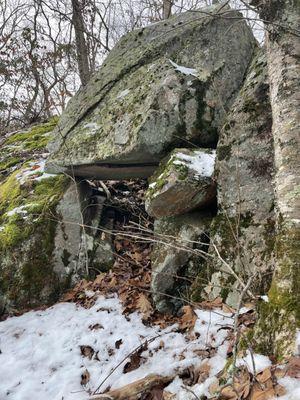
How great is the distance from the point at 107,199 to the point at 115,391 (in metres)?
3.34

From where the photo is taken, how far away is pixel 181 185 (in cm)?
376

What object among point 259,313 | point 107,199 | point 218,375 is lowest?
point 218,375

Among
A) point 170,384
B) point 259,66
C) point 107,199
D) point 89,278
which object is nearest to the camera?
point 170,384

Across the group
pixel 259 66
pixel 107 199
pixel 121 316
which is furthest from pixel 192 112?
pixel 121 316

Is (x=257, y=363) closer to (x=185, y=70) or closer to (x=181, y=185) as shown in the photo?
(x=181, y=185)

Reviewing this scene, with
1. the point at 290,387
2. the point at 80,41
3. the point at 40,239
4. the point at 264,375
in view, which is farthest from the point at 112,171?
the point at 80,41

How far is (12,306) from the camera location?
14.7ft

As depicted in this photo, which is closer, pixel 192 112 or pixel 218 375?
pixel 218 375

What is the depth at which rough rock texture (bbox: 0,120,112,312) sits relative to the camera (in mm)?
4605

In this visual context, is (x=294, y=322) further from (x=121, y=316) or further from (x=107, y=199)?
(x=107, y=199)

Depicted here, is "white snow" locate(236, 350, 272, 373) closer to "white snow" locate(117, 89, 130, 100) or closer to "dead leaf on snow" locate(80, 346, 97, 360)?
"dead leaf on snow" locate(80, 346, 97, 360)

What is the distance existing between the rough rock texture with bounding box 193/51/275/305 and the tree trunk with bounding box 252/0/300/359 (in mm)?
824

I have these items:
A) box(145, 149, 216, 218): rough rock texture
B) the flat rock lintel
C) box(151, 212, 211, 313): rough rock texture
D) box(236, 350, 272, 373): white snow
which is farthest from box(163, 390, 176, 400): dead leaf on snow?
the flat rock lintel

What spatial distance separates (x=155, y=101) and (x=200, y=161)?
989mm
